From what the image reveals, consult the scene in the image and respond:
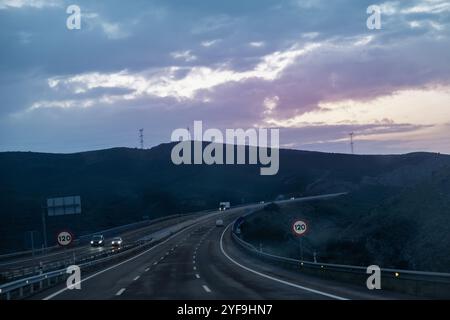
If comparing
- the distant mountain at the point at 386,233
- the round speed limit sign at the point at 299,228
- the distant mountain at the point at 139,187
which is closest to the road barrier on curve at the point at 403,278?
the round speed limit sign at the point at 299,228

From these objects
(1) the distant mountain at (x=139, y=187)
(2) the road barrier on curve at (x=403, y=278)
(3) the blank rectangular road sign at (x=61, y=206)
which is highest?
(3) the blank rectangular road sign at (x=61, y=206)

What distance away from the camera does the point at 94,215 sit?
132375mm

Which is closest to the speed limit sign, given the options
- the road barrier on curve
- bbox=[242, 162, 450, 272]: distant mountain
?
the road barrier on curve

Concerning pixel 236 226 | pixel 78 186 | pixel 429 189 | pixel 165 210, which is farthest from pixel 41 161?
pixel 429 189

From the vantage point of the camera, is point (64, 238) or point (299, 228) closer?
point (64, 238)

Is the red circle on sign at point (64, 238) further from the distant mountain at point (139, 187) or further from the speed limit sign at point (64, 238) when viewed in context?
the distant mountain at point (139, 187)

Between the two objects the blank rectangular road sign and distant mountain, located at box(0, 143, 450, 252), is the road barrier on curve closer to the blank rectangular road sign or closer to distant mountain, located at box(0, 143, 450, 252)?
the blank rectangular road sign

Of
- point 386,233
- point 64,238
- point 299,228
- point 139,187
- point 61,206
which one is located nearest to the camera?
point 64,238

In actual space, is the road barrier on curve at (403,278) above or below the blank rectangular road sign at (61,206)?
below

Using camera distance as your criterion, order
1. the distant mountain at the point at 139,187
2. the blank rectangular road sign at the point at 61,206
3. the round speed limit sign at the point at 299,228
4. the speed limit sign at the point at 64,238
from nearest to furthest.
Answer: the speed limit sign at the point at 64,238, the round speed limit sign at the point at 299,228, the blank rectangular road sign at the point at 61,206, the distant mountain at the point at 139,187

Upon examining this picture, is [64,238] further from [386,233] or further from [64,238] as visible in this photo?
[386,233]

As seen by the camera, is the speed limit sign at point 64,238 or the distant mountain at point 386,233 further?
the distant mountain at point 386,233

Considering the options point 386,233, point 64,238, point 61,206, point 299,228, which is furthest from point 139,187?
point 299,228
